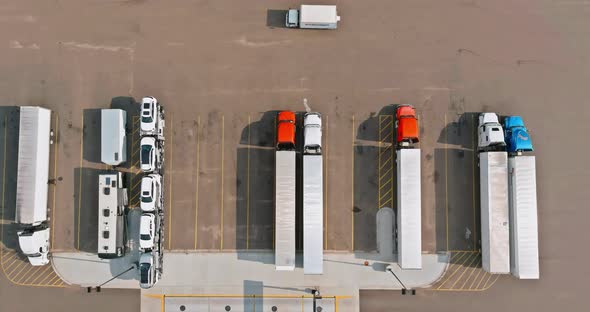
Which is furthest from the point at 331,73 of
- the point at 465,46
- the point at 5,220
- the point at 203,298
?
the point at 5,220

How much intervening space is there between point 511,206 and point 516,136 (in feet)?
14.9

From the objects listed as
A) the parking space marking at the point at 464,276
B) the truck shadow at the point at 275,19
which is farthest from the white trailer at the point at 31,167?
the parking space marking at the point at 464,276

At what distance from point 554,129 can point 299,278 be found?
19.7 metres

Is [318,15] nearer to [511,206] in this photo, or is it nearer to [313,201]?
[313,201]

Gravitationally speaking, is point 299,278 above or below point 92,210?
below

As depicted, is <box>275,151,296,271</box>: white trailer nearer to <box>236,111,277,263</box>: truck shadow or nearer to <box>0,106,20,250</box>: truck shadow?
<box>236,111,277,263</box>: truck shadow

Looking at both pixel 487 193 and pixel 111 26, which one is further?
pixel 111 26

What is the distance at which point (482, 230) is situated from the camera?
25.9m

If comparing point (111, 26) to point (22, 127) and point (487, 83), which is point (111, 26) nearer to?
point (22, 127)

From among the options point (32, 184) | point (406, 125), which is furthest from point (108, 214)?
→ point (406, 125)

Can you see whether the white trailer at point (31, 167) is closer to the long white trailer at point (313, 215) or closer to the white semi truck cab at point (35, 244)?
the white semi truck cab at point (35, 244)

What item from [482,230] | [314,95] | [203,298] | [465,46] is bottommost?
[203,298]

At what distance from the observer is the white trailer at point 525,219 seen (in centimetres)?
2497

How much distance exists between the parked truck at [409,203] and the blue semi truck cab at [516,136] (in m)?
6.09
